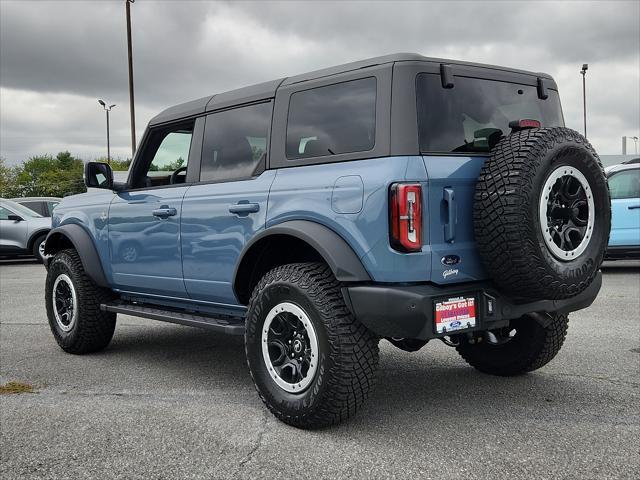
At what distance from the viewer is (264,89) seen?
449 cm

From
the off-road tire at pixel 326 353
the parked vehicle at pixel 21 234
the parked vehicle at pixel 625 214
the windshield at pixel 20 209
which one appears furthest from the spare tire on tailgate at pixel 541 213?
the windshield at pixel 20 209

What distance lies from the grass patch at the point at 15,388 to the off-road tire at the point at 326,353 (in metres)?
1.90

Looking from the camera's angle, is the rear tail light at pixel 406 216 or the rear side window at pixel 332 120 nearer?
the rear tail light at pixel 406 216

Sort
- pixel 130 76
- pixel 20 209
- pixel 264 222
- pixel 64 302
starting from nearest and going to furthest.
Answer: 1. pixel 264 222
2. pixel 64 302
3. pixel 20 209
4. pixel 130 76

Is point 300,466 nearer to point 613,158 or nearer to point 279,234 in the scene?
point 279,234

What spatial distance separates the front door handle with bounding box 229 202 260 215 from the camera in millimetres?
4148

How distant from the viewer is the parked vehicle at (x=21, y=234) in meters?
15.8

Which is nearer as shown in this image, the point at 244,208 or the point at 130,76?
the point at 244,208

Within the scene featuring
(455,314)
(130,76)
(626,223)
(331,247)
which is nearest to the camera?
(455,314)

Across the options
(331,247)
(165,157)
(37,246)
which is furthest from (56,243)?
(37,246)

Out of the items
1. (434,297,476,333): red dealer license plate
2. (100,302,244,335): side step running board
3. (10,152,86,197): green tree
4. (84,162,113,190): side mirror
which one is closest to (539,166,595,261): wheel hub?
(434,297,476,333): red dealer license plate

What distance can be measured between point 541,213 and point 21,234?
1473 centimetres

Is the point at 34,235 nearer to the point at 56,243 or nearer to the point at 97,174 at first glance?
the point at 56,243

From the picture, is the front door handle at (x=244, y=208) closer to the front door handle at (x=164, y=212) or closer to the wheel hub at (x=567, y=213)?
the front door handle at (x=164, y=212)
